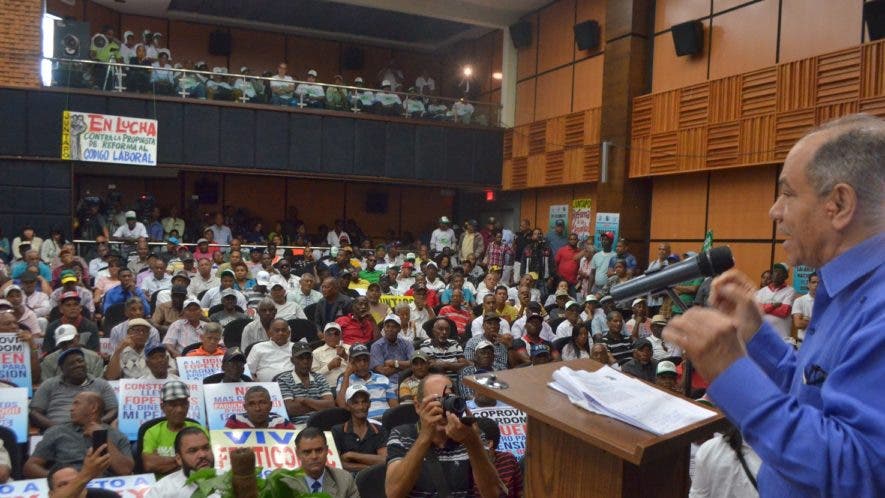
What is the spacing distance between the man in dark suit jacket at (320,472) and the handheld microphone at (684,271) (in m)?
3.12

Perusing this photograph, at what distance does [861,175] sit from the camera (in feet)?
3.81

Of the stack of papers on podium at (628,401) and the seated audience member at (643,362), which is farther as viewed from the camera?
→ the seated audience member at (643,362)

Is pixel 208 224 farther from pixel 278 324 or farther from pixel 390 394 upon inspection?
pixel 390 394

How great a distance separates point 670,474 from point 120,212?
14.4m

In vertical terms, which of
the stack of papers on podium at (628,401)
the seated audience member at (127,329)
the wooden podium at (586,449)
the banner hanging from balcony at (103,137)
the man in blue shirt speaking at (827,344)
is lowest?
the seated audience member at (127,329)

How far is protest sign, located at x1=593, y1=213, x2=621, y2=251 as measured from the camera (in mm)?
13344

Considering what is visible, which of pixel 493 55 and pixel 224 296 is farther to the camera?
pixel 493 55

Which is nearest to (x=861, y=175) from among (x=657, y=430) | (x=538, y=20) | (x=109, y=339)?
(x=657, y=430)

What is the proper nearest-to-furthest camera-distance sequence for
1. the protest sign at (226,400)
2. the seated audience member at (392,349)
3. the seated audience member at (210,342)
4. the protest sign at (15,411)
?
the protest sign at (15,411), the protest sign at (226,400), the seated audience member at (210,342), the seated audience member at (392,349)

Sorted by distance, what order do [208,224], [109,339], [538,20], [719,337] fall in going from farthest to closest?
[538,20], [208,224], [109,339], [719,337]

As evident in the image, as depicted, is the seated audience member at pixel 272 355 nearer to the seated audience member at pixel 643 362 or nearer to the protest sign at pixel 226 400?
the protest sign at pixel 226 400

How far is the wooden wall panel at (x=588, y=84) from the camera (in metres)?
14.7

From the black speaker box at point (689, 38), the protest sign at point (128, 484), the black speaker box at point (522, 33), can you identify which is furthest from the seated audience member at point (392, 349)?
the black speaker box at point (522, 33)

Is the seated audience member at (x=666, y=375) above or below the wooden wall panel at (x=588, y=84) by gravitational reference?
below
